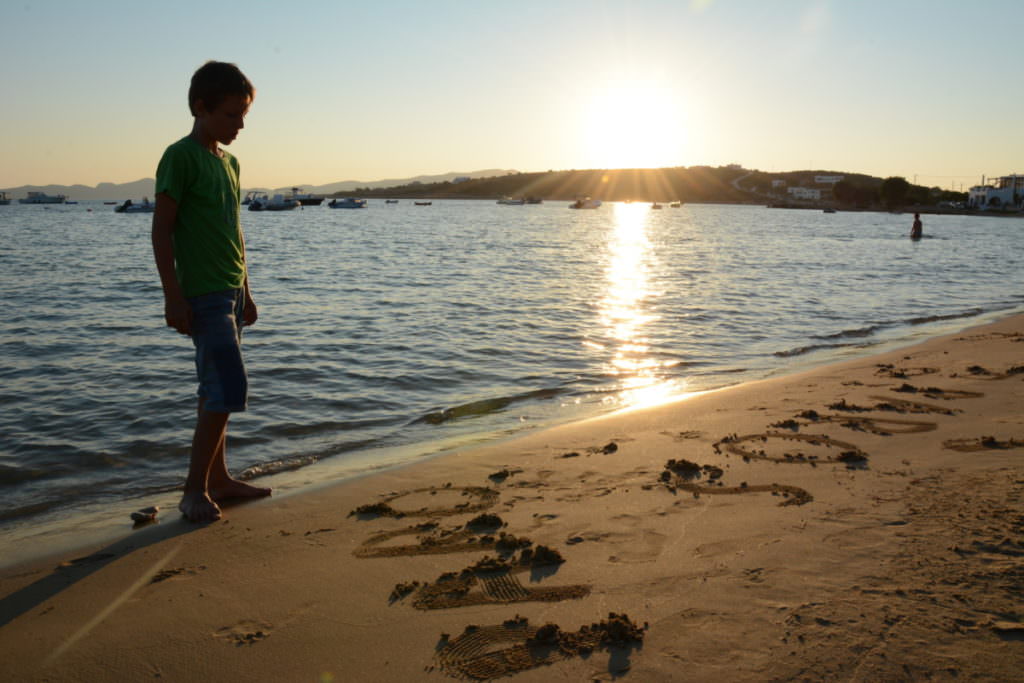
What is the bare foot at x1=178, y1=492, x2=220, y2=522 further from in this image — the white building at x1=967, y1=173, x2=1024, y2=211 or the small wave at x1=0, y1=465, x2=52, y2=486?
the white building at x1=967, y1=173, x2=1024, y2=211

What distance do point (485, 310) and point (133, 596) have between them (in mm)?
12341

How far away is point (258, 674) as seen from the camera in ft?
8.54

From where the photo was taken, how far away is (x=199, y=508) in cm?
432

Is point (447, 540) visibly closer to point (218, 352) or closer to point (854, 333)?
point (218, 352)

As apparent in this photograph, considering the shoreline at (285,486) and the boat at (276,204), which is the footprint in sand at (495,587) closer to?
the shoreline at (285,486)

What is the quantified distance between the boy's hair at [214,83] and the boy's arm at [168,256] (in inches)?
24.6

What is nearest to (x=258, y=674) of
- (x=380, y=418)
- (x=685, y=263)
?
(x=380, y=418)

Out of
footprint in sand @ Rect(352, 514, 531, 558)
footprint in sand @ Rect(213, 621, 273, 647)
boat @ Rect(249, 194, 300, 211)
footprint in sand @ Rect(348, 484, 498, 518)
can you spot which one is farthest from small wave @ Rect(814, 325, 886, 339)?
boat @ Rect(249, 194, 300, 211)

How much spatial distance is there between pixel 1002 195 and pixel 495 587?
169482 millimetres

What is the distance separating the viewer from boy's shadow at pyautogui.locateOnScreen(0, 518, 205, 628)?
3281 mm

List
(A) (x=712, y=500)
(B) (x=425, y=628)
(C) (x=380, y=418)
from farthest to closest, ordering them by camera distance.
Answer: (C) (x=380, y=418) → (A) (x=712, y=500) → (B) (x=425, y=628)

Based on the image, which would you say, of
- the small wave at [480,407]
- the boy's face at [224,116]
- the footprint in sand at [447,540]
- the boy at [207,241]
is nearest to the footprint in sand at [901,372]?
the small wave at [480,407]

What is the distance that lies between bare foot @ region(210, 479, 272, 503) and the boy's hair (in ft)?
7.89

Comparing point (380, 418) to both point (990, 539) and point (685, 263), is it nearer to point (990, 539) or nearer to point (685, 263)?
point (990, 539)
